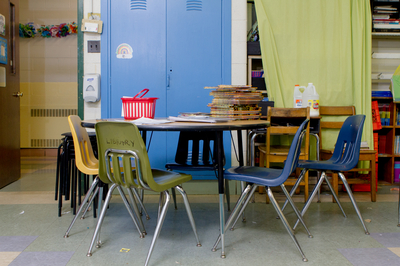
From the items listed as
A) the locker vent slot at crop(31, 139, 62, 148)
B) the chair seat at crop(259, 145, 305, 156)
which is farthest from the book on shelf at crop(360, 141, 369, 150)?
the locker vent slot at crop(31, 139, 62, 148)

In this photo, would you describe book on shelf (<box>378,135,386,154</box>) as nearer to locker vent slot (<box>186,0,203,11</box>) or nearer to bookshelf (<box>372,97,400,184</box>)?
bookshelf (<box>372,97,400,184</box>)

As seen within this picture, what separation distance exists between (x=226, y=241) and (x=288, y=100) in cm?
178

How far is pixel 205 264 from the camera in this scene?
1742 mm

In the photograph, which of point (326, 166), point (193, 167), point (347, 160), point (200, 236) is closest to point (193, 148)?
point (193, 167)

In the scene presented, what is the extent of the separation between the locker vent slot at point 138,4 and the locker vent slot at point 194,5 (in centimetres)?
43

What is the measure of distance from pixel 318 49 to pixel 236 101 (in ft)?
5.34

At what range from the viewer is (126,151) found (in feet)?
5.31

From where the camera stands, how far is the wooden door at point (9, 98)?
354cm

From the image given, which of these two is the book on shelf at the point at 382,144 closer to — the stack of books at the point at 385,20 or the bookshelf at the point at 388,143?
the bookshelf at the point at 388,143

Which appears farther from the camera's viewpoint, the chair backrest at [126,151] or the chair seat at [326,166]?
the chair seat at [326,166]

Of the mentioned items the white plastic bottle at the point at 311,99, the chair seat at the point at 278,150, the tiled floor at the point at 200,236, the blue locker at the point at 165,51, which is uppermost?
the blue locker at the point at 165,51

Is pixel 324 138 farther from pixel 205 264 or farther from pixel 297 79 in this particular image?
pixel 205 264

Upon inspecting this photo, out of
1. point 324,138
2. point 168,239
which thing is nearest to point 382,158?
point 324,138

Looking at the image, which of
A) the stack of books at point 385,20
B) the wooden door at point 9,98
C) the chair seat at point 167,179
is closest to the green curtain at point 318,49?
the stack of books at point 385,20
